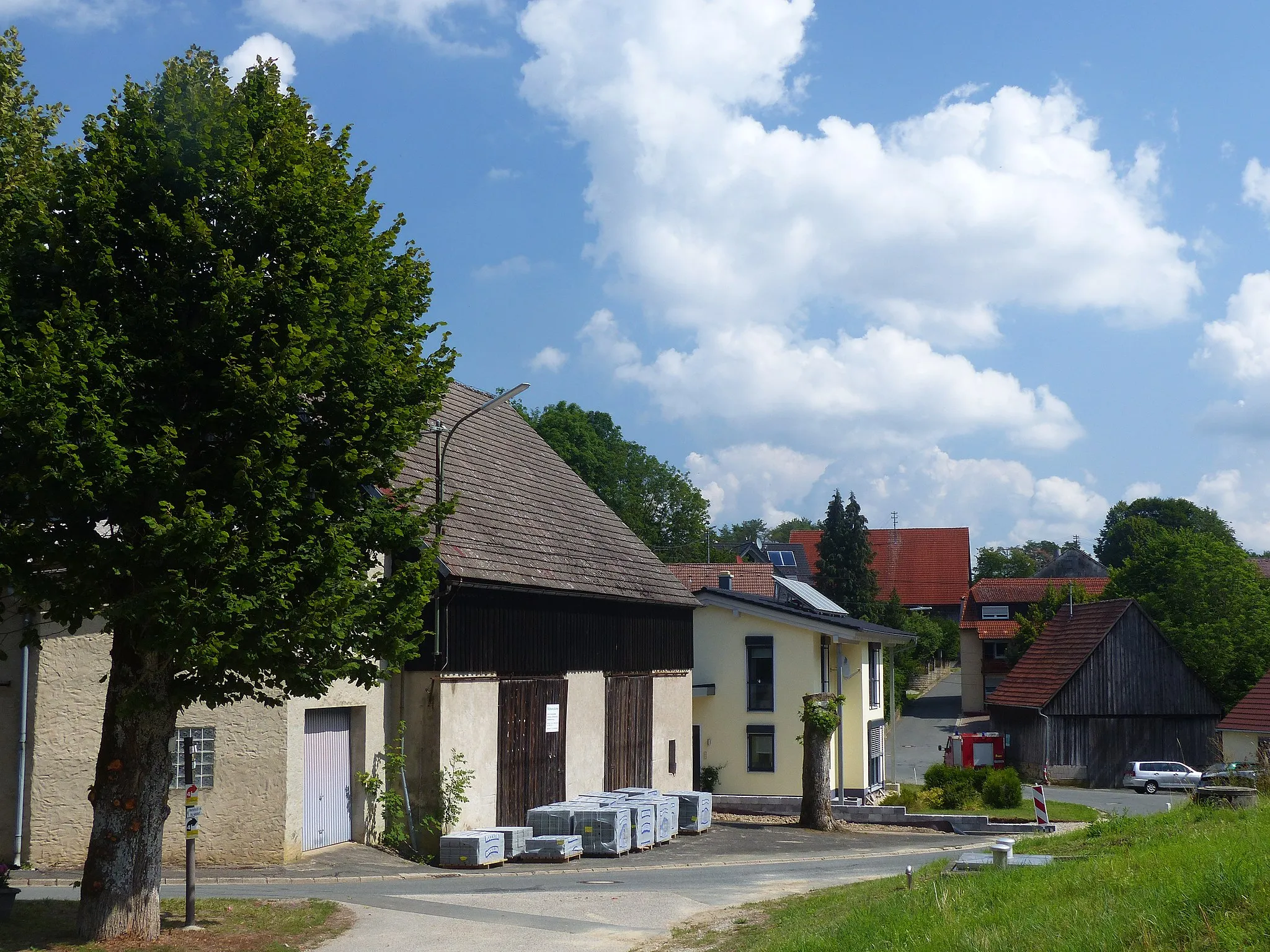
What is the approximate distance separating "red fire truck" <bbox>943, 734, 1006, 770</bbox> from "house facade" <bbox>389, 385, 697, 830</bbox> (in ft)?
64.7

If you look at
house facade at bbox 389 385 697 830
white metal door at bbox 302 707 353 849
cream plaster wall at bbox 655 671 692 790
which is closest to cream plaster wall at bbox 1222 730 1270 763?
cream plaster wall at bbox 655 671 692 790

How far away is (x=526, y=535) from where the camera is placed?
Result: 89.1ft

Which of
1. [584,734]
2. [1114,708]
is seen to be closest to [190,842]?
[584,734]

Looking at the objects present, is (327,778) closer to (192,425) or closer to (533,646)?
(533,646)

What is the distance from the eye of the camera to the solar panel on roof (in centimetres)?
5128

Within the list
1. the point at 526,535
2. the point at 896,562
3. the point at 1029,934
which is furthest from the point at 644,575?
the point at 896,562

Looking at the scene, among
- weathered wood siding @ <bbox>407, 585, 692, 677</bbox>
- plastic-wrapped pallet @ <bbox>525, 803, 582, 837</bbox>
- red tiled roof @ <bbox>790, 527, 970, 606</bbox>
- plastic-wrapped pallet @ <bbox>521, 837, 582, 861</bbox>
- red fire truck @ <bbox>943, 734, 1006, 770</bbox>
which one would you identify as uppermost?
red tiled roof @ <bbox>790, 527, 970, 606</bbox>

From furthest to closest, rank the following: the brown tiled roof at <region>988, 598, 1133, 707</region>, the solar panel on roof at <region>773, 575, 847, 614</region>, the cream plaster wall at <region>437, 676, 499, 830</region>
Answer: the solar panel on roof at <region>773, 575, 847, 614</region>, the brown tiled roof at <region>988, 598, 1133, 707</region>, the cream plaster wall at <region>437, 676, 499, 830</region>

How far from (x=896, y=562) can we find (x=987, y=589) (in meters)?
20.3

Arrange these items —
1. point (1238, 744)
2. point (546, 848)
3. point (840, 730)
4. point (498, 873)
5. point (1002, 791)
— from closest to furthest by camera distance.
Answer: point (498, 873) → point (546, 848) → point (1002, 791) → point (840, 730) → point (1238, 744)

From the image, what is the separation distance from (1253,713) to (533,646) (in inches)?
1413

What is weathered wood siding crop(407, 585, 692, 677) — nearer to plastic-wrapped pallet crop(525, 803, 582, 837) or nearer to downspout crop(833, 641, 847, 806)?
plastic-wrapped pallet crop(525, 803, 582, 837)

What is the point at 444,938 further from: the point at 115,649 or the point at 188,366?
the point at 188,366

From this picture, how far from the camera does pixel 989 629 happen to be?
75812 mm
